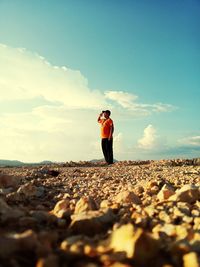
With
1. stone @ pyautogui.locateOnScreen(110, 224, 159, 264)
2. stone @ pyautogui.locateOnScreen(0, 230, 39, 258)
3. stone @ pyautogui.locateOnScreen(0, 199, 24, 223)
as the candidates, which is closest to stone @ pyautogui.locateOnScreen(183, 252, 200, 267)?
stone @ pyautogui.locateOnScreen(110, 224, 159, 264)

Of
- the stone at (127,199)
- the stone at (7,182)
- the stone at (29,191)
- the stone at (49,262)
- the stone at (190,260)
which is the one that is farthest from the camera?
the stone at (7,182)

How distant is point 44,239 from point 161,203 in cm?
249

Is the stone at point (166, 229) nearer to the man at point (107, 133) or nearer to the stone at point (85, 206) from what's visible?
the stone at point (85, 206)

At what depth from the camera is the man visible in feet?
61.8

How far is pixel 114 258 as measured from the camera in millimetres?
2355

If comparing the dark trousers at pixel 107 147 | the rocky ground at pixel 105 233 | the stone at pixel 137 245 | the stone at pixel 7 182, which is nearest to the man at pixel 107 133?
the dark trousers at pixel 107 147

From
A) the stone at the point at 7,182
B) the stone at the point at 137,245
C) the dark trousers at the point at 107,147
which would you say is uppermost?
the dark trousers at the point at 107,147

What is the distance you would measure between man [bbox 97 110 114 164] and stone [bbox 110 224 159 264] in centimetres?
1621

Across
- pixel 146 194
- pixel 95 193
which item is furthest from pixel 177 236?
pixel 95 193

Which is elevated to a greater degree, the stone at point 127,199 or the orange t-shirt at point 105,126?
the orange t-shirt at point 105,126

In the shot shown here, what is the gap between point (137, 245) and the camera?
243cm

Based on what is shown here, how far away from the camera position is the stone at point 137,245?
7.91 ft

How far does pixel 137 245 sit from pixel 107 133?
16.7m

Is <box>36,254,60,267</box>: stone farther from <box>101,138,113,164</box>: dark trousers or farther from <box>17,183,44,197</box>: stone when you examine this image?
<box>101,138,113,164</box>: dark trousers
